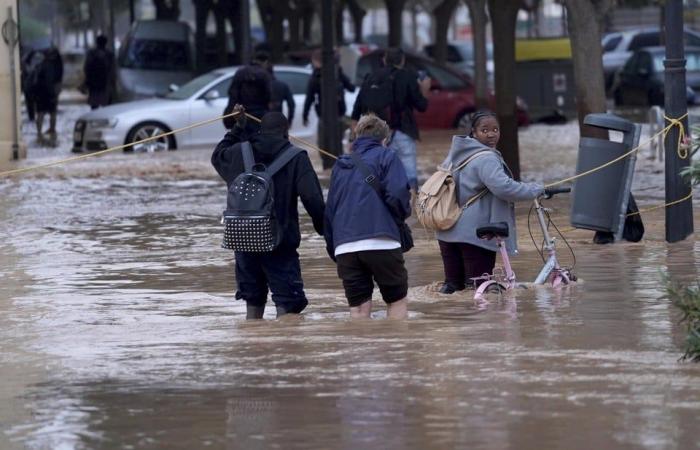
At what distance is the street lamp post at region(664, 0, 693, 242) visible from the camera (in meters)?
13.0

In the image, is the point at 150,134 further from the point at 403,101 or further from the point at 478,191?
the point at 478,191

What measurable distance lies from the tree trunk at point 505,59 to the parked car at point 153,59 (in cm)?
→ 1506

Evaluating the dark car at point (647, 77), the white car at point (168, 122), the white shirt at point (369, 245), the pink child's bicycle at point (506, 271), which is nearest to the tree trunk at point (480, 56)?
the dark car at point (647, 77)

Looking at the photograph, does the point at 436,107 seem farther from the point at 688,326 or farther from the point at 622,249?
the point at 688,326

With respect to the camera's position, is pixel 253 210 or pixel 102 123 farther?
pixel 102 123

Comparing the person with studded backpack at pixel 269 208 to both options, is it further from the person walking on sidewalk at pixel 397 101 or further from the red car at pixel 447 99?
the red car at pixel 447 99

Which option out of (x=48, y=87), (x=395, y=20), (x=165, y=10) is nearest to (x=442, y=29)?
(x=395, y=20)

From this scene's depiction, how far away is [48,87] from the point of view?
2961 centimetres

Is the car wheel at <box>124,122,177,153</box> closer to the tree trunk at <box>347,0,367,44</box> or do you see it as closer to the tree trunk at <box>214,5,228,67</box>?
the tree trunk at <box>214,5,228,67</box>

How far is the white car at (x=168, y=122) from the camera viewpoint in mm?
24844

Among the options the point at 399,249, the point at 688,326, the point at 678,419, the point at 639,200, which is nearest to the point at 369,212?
the point at 399,249

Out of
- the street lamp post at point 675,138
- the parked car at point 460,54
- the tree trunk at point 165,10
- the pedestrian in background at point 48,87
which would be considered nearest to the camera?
the street lamp post at point 675,138

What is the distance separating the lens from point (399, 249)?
948 centimetres

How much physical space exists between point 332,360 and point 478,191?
226cm
